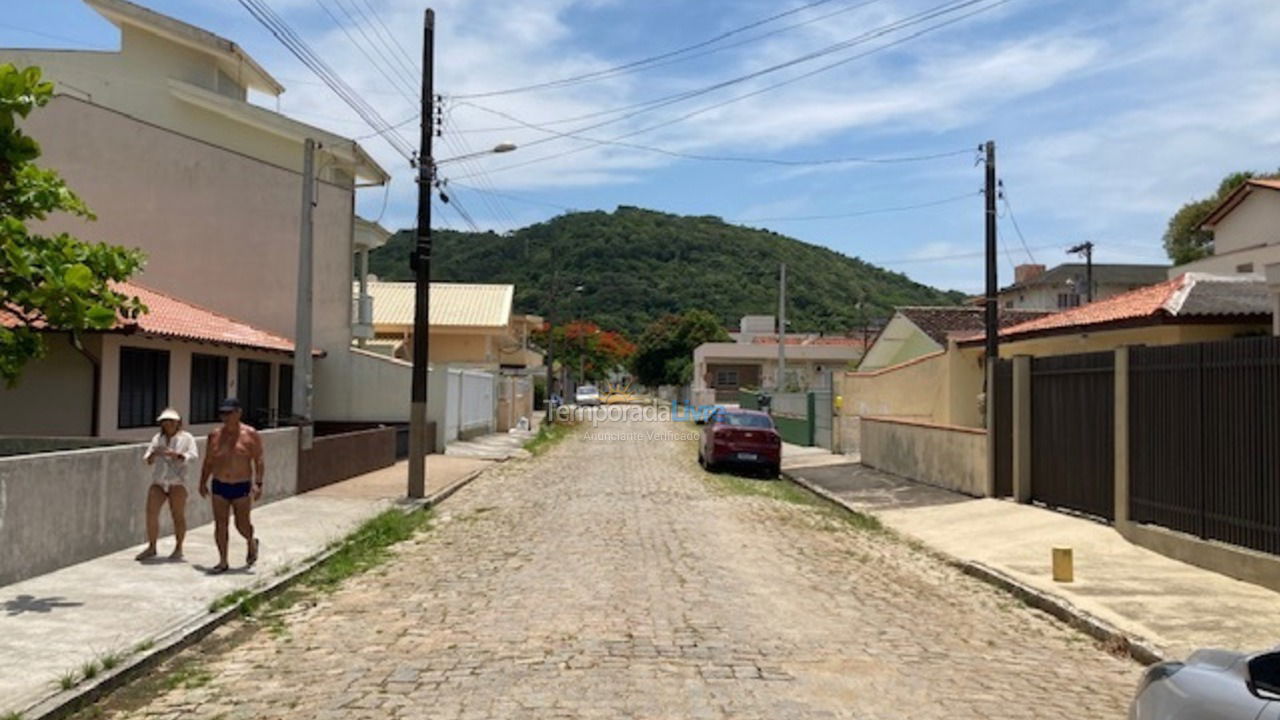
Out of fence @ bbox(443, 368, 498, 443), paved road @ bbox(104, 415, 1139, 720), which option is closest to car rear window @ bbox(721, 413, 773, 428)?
fence @ bbox(443, 368, 498, 443)

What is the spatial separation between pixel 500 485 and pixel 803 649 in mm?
14966

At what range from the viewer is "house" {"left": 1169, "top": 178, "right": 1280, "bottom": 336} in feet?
87.3

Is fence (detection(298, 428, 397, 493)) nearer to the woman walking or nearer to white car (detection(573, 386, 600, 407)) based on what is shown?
the woman walking

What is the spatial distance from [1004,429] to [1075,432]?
236 centimetres

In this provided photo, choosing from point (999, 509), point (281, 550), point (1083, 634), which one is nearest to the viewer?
point (1083, 634)

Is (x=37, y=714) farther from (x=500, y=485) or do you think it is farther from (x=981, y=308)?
(x=981, y=308)

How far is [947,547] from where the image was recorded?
44.6 feet

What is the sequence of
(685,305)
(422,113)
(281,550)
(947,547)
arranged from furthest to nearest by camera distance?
(685,305) → (422,113) → (947,547) → (281,550)

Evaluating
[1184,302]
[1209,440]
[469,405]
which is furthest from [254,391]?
[1209,440]

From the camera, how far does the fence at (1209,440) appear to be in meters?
9.85

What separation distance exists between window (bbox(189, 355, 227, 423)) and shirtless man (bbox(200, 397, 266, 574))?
35.1 ft

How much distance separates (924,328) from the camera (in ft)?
124

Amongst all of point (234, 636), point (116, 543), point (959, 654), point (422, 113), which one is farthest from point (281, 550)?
point (422, 113)

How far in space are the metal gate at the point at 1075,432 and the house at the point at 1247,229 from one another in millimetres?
13742
